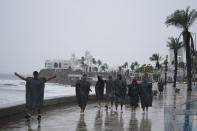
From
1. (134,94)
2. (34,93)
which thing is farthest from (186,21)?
(34,93)

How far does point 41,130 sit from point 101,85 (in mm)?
7513

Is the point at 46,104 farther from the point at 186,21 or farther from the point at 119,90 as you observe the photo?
the point at 186,21

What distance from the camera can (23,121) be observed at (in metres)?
10.8

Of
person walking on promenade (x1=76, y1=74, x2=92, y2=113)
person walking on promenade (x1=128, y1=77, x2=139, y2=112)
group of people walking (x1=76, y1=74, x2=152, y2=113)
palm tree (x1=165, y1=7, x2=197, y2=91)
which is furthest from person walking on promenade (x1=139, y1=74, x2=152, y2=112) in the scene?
palm tree (x1=165, y1=7, x2=197, y2=91)

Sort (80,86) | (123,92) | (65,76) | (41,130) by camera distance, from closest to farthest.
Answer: (41,130) → (80,86) → (123,92) → (65,76)

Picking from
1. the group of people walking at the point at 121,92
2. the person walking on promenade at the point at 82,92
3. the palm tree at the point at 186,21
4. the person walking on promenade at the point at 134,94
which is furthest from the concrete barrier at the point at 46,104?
the palm tree at the point at 186,21

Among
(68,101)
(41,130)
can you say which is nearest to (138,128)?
(41,130)

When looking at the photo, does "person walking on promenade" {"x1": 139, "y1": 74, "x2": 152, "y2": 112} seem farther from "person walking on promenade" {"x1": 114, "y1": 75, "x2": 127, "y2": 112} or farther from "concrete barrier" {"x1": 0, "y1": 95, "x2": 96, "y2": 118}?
"concrete barrier" {"x1": 0, "y1": 95, "x2": 96, "y2": 118}

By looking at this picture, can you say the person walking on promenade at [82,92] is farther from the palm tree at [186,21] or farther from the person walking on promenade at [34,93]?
the palm tree at [186,21]

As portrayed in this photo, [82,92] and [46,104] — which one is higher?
[82,92]

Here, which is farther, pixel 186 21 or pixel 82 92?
pixel 186 21

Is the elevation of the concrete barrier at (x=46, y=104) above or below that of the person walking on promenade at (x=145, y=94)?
below

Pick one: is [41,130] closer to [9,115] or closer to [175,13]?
[9,115]

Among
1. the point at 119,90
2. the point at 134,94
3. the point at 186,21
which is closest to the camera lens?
the point at 134,94
